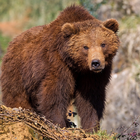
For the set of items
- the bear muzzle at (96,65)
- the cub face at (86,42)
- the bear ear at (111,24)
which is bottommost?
the bear muzzle at (96,65)

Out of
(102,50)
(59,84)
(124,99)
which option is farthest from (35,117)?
(124,99)

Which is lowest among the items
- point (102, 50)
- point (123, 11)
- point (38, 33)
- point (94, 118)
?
point (94, 118)

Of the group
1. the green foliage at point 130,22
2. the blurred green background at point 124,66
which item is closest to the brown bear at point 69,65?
the blurred green background at point 124,66

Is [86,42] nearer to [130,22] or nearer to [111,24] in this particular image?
[111,24]

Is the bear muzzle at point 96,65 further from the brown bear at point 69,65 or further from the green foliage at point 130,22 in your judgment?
the green foliage at point 130,22

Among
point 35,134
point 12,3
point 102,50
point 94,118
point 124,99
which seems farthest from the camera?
point 12,3

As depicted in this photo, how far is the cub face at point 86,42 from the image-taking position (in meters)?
5.67

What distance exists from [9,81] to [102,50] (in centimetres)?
226

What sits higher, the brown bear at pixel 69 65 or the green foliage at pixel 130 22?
→ the green foliage at pixel 130 22

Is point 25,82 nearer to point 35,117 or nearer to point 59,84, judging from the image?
point 59,84

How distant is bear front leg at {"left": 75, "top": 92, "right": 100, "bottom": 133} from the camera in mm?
6262

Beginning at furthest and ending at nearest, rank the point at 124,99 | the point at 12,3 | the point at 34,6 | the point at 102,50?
the point at 12,3, the point at 34,6, the point at 124,99, the point at 102,50

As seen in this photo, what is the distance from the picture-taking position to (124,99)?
11898 millimetres

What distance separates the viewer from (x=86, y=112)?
633cm
